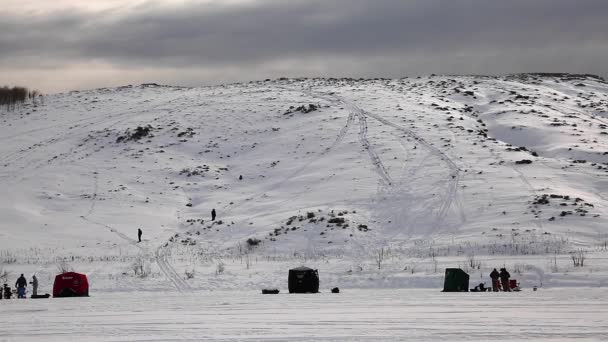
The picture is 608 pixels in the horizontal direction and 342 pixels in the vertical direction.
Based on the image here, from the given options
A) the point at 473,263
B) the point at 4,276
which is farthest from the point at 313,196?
the point at 4,276

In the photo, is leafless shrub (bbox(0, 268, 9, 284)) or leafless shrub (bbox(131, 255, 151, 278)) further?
leafless shrub (bbox(0, 268, 9, 284))

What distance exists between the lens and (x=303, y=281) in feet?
97.7

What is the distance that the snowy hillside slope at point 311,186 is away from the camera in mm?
37500

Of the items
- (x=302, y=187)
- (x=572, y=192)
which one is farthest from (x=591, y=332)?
(x=302, y=187)

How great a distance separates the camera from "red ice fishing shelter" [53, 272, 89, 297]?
29605mm

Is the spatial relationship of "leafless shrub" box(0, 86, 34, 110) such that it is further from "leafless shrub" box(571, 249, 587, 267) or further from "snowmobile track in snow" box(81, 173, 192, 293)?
"leafless shrub" box(571, 249, 587, 267)

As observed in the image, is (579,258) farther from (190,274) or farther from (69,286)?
(69,286)

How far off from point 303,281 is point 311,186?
26.9m

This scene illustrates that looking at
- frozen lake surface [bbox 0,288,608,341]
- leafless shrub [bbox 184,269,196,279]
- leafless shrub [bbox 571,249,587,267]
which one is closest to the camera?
frozen lake surface [bbox 0,288,608,341]

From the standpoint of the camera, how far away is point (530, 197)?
4738 cm

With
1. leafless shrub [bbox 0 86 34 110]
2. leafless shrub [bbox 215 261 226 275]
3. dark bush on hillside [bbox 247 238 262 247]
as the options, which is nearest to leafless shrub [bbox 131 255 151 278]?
leafless shrub [bbox 215 261 226 275]

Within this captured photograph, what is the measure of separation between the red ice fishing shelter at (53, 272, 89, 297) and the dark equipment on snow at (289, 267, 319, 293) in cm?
787

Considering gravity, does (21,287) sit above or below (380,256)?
below

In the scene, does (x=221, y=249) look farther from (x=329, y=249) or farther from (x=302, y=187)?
(x=302, y=187)
